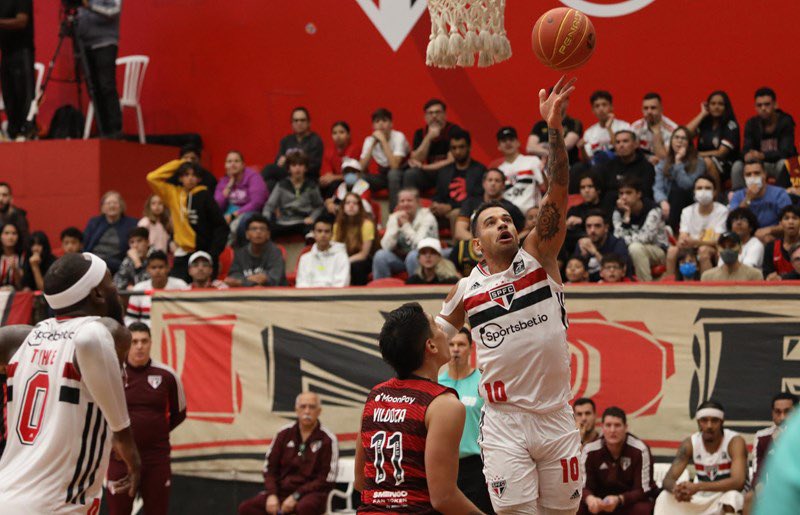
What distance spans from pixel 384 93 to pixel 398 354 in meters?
12.8

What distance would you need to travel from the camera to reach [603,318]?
1042 centimetres

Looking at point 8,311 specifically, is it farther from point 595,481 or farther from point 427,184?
point 595,481

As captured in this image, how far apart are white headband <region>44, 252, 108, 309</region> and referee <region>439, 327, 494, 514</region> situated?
3817mm

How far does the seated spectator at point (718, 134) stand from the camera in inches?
531

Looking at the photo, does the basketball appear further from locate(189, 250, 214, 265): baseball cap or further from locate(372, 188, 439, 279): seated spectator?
locate(189, 250, 214, 265): baseball cap

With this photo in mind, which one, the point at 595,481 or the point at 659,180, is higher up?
the point at 659,180

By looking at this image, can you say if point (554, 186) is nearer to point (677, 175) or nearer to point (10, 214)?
point (677, 175)

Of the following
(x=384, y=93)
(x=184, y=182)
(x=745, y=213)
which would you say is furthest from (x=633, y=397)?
(x=384, y=93)

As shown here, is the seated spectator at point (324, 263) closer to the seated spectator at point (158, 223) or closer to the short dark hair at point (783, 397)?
the seated spectator at point (158, 223)

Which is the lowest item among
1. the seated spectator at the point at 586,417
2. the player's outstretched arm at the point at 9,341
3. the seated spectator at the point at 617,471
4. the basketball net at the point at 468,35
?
the seated spectator at the point at 617,471

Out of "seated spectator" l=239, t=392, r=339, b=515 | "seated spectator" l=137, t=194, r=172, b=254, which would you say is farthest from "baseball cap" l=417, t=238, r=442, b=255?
"seated spectator" l=137, t=194, r=172, b=254

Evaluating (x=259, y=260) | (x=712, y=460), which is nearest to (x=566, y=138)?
(x=259, y=260)

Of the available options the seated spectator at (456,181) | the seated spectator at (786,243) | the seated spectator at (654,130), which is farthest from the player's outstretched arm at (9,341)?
the seated spectator at (654,130)

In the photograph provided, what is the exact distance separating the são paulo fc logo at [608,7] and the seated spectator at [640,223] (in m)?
4.37
